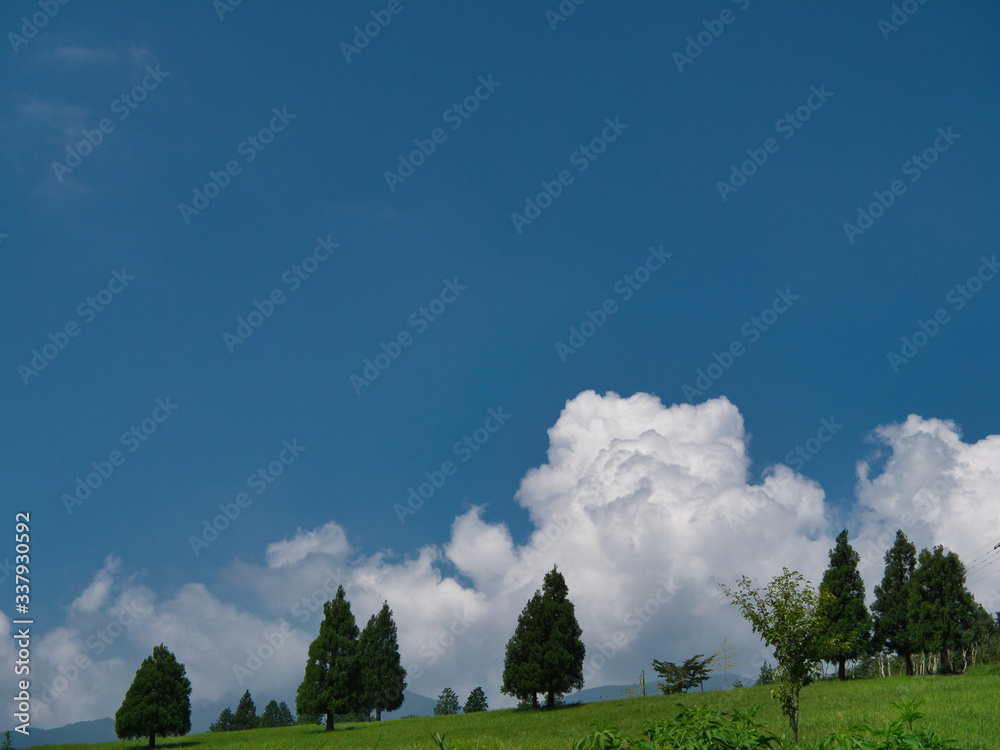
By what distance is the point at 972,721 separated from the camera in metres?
23.5

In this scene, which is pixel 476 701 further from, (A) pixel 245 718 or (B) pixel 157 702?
(B) pixel 157 702

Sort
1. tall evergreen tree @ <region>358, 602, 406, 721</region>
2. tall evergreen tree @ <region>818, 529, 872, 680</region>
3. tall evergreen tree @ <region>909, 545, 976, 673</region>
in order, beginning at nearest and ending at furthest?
1. tall evergreen tree @ <region>818, 529, 872, 680</region>
2. tall evergreen tree @ <region>909, 545, 976, 673</region>
3. tall evergreen tree @ <region>358, 602, 406, 721</region>

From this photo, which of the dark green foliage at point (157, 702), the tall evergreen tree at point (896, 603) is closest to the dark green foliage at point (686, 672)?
the tall evergreen tree at point (896, 603)

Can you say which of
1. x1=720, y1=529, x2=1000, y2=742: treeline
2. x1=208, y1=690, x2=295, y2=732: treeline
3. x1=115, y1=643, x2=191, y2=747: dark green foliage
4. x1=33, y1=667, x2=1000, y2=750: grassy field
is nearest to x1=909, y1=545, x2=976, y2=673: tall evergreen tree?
x1=720, y1=529, x2=1000, y2=742: treeline

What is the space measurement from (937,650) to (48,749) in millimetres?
64573

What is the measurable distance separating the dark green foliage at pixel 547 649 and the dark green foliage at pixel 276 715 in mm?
66198

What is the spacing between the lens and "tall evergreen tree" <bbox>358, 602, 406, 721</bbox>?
60688mm

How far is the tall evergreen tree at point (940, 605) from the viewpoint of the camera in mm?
55781

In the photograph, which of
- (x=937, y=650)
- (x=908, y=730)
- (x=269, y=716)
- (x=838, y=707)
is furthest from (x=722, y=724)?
(x=269, y=716)

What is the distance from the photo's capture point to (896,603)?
195ft

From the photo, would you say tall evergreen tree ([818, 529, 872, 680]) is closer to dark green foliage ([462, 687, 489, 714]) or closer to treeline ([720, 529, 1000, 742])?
treeline ([720, 529, 1000, 742])

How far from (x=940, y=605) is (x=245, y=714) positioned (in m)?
88.1

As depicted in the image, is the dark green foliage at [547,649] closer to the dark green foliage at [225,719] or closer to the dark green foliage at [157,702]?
the dark green foliage at [157,702]

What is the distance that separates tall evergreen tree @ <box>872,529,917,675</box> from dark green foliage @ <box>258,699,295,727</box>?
8253cm
